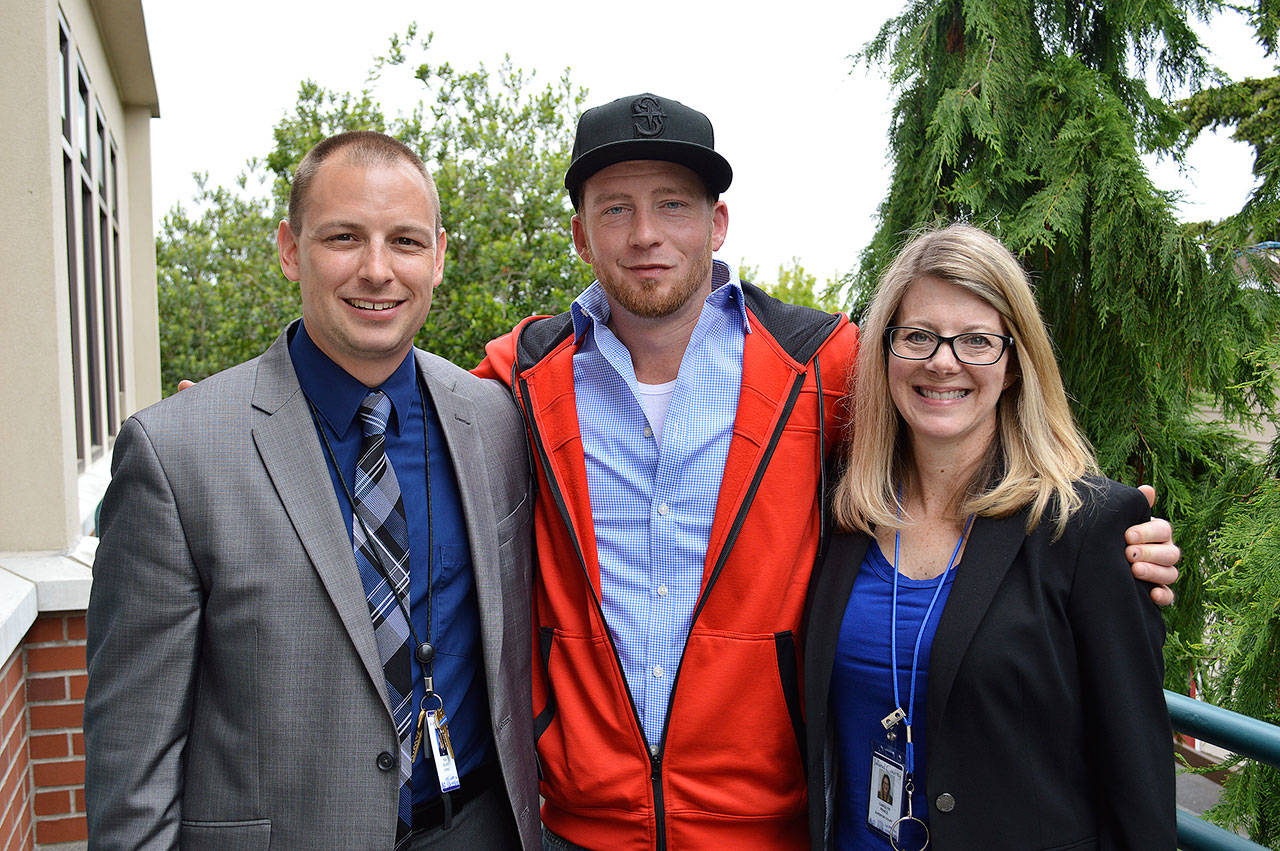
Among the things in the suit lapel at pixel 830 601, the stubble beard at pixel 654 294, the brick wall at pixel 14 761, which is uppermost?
the stubble beard at pixel 654 294

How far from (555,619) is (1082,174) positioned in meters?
2.76

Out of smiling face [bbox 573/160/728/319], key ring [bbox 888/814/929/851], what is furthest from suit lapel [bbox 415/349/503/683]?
key ring [bbox 888/814/929/851]

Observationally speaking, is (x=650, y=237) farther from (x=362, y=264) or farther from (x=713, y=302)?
(x=362, y=264)


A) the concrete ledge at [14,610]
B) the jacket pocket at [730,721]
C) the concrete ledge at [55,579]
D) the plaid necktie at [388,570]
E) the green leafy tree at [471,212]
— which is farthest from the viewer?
the green leafy tree at [471,212]

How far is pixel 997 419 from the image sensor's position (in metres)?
2.35

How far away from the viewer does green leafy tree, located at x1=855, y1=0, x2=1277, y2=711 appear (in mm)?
3672

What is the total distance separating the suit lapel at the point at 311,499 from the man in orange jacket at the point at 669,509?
65 cm

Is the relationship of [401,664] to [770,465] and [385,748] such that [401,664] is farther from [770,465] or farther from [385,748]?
[770,465]

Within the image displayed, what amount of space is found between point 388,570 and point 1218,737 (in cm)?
183

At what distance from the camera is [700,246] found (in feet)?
9.04

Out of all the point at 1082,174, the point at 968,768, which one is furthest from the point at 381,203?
the point at 1082,174

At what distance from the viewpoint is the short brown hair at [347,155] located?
2236mm

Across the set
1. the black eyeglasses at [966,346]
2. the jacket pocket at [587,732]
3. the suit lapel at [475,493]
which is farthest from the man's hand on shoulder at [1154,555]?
the suit lapel at [475,493]

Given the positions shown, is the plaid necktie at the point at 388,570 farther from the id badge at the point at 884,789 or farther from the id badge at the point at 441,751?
the id badge at the point at 884,789
